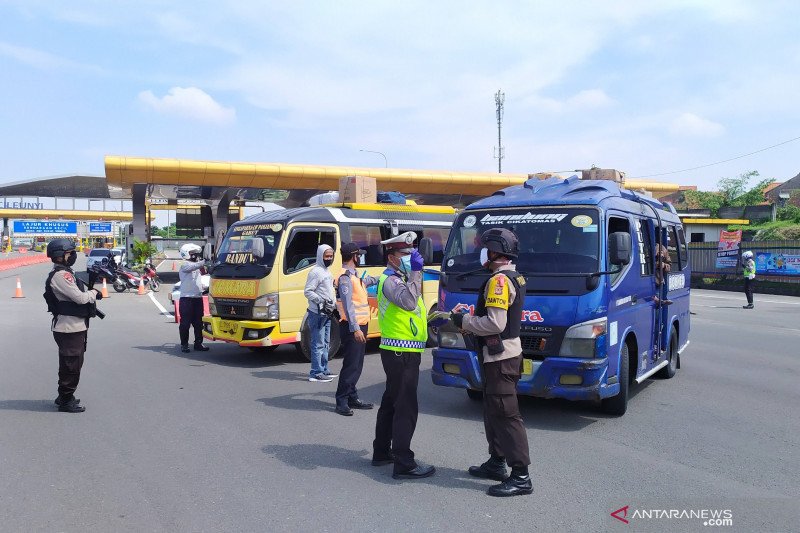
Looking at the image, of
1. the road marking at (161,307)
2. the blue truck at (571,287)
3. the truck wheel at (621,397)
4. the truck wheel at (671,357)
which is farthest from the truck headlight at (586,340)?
the road marking at (161,307)

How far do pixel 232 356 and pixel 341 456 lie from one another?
19.5ft

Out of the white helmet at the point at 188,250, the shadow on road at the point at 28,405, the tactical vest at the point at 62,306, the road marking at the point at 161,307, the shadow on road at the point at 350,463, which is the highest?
the white helmet at the point at 188,250

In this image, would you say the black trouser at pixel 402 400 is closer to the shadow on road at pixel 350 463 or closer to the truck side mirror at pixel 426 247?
the shadow on road at pixel 350 463

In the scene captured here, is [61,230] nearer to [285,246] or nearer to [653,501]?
[285,246]

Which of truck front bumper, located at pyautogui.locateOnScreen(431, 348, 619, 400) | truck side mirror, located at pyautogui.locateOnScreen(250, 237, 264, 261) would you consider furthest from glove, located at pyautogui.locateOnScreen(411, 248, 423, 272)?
truck side mirror, located at pyautogui.locateOnScreen(250, 237, 264, 261)

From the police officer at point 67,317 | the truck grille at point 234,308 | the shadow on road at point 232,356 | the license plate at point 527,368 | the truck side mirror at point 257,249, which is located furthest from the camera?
the shadow on road at point 232,356

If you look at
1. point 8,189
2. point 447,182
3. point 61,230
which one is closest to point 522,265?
point 447,182

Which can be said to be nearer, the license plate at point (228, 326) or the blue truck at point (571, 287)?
the blue truck at point (571, 287)

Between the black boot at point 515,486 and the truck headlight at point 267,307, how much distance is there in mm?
5892

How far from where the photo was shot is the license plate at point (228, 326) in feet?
33.4

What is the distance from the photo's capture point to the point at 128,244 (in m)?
35.2

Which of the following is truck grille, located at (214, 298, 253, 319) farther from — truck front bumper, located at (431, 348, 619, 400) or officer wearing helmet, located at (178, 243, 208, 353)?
truck front bumper, located at (431, 348, 619, 400)

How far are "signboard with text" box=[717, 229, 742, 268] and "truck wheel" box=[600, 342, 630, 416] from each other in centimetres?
2507

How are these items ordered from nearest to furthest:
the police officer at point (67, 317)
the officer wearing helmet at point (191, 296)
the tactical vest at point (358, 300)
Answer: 1. the police officer at point (67, 317)
2. the tactical vest at point (358, 300)
3. the officer wearing helmet at point (191, 296)
